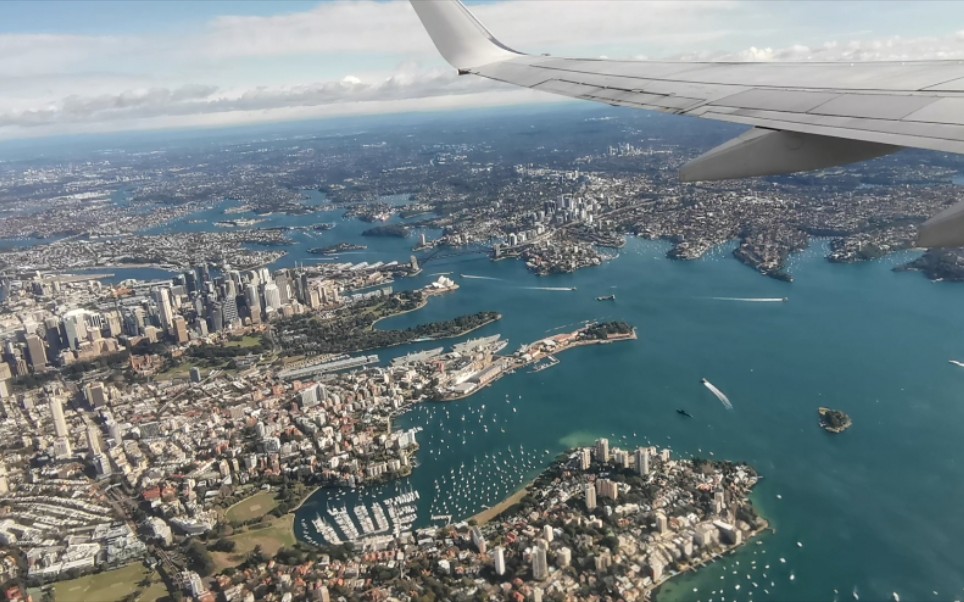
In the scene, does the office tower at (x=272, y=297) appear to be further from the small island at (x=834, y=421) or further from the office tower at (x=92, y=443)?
the small island at (x=834, y=421)

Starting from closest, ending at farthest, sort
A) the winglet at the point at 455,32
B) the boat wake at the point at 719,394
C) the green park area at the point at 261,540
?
the winglet at the point at 455,32
the green park area at the point at 261,540
the boat wake at the point at 719,394

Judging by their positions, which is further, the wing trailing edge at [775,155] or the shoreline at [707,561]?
the shoreline at [707,561]

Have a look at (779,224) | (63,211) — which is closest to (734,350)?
(779,224)

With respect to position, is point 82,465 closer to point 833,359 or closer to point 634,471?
point 634,471

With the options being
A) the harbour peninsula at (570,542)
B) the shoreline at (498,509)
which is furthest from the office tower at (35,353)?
the shoreline at (498,509)

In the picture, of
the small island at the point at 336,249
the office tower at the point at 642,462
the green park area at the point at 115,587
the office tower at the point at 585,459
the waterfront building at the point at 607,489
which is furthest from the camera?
the small island at the point at 336,249

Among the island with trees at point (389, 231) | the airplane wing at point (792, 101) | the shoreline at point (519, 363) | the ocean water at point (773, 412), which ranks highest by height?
the airplane wing at point (792, 101)
